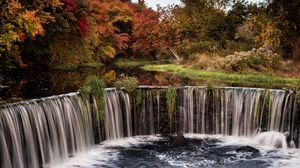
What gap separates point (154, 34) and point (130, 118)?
28.2 metres

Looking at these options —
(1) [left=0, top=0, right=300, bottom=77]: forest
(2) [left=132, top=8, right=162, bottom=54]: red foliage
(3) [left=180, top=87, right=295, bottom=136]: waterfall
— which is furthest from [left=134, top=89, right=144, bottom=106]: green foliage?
(2) [left=132, top=8, right=162, bottom=54]: red foliage

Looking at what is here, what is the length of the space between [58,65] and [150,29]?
1405 cm

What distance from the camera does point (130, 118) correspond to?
1934 centimetres

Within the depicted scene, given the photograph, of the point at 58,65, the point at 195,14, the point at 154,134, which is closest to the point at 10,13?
the point at 154,134

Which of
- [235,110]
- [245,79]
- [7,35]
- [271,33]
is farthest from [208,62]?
[7,35]

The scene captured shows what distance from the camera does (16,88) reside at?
19672 millimetres

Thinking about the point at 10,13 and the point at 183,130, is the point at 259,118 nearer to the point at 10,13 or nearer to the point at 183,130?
the point at 183,130

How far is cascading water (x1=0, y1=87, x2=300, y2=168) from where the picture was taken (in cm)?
1380

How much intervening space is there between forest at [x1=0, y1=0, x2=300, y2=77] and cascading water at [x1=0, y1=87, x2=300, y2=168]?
8.73 ft

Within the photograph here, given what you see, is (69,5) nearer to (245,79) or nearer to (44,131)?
(245,79)

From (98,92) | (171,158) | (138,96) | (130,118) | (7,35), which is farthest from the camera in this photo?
(138,96)

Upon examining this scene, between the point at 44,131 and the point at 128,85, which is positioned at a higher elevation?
the point at 128,85

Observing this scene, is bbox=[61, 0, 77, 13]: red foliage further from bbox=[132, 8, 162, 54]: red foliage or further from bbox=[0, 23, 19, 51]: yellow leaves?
bbox=[132, 8, 162, 54]: red foliage

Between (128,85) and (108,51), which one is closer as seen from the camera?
(128,85)
